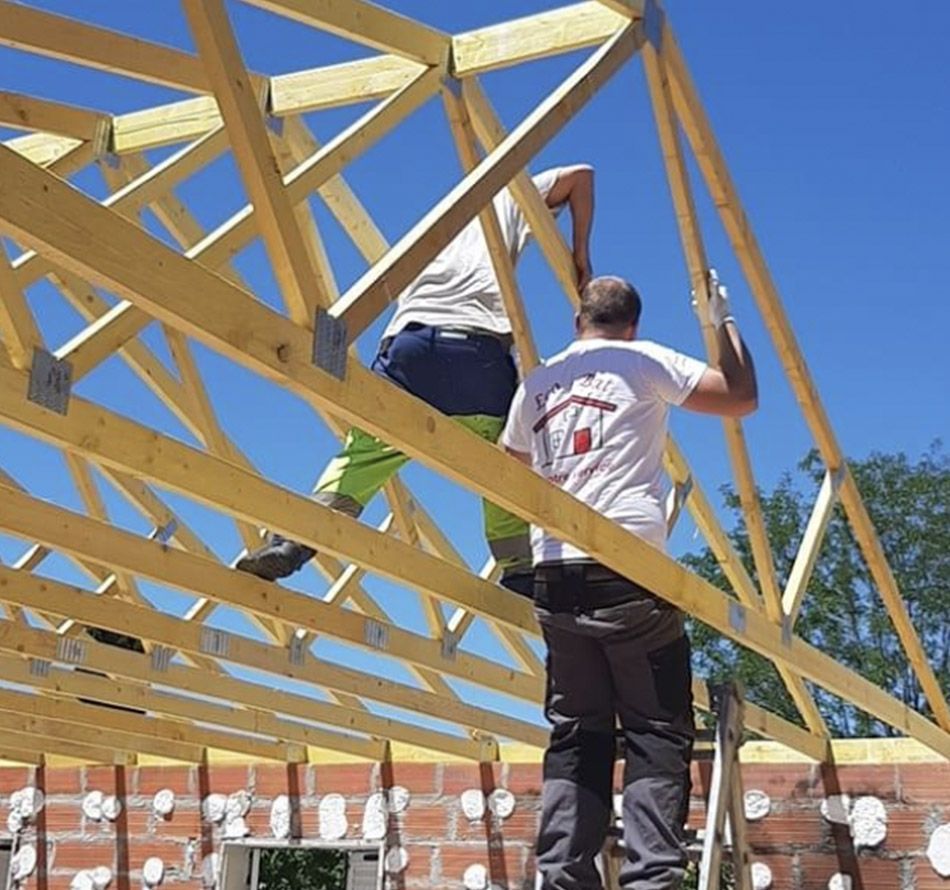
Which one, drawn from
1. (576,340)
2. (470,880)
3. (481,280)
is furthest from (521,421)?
(470,880)

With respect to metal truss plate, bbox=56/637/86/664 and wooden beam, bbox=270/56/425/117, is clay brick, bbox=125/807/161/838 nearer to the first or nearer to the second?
metal truss plate, bbox=56/637/86/664

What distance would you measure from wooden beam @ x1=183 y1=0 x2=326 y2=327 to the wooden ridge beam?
3106mm

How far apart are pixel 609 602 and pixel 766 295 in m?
1.62

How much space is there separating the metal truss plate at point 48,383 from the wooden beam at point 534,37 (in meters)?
1.77

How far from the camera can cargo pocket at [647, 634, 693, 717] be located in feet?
11.5

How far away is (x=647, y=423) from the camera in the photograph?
11.9ft

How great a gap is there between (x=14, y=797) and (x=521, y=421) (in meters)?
6.14

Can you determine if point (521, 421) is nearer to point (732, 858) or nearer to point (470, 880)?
point (732, 858)

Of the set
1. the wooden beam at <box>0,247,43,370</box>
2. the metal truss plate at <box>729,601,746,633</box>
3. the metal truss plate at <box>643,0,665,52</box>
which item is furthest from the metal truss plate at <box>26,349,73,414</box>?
the metal truss plate at <box>729,601,746,633</box>

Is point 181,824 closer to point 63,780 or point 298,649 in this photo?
point 63,780

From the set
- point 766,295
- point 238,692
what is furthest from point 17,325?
point 238,692

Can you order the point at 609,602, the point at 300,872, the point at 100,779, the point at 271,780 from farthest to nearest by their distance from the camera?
the point at 300,872
the point at 100,779
the point at 271,780
the point at 609,602

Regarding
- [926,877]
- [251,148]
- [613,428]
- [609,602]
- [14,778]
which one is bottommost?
[926,877]

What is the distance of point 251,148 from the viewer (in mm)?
A: 2496
